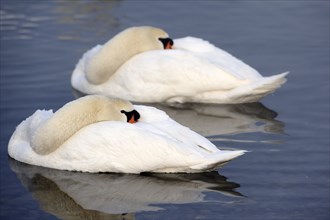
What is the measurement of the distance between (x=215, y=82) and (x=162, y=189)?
3.05 meters

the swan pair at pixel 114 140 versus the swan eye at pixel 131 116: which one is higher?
the swan eye at pixel 131 116

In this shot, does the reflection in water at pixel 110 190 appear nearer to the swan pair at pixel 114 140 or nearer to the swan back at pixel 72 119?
the swan pair at pixel 114 140

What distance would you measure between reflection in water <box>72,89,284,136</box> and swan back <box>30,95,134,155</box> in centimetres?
157

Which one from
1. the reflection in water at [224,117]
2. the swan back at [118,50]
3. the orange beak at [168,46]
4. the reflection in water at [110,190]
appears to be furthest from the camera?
the orange beak at [168,46]

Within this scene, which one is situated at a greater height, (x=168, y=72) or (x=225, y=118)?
(x=168, y=72)

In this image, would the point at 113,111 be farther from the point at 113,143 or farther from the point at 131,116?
the point at 113,143

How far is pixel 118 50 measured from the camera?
41.7ft

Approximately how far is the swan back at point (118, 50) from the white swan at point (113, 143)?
2.44 meters

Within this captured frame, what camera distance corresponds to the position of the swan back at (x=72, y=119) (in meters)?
10.1

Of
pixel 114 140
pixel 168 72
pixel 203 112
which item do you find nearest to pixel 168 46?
pixel 168 72

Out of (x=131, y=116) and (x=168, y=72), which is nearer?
(x=131, y=116)

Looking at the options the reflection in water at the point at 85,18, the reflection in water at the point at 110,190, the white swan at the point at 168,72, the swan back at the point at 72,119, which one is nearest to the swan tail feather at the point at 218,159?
the reflection in water at the point at 110,190

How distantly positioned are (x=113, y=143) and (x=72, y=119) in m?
0.50

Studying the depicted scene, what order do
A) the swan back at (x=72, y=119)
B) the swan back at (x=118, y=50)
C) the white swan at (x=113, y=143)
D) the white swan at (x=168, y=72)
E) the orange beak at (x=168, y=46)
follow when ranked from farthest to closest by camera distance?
the orange beak at (x=168, y=46)
the swan back at (x=118, y=50)
the white swan at (x=168, y=72)
the swan back at (x=72, y=119)
the white swan at (x=113, y=143)
